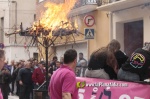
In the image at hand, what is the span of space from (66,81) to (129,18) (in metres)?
11.0

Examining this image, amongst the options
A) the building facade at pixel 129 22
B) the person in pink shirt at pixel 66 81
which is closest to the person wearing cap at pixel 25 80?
the building facade at pixel 129 22

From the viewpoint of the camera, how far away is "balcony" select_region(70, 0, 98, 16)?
1743 cm

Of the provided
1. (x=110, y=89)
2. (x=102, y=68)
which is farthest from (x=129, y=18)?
(x=110, y=89)

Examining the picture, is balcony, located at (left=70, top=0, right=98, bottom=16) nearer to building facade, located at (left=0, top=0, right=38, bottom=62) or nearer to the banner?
the banner

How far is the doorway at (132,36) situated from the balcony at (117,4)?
95 centimetres

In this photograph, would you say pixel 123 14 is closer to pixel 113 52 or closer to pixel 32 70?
pixel 32 70

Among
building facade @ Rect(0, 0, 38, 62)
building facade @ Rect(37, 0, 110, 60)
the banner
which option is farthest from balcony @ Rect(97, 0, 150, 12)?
building facade @ Rect(0, 0, 38, 62)

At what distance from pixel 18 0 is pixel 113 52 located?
29554 mm

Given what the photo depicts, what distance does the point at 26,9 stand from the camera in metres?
35.9

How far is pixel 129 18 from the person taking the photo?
15461 millimetres

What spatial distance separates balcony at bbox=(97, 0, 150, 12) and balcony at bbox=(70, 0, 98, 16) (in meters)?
0.31

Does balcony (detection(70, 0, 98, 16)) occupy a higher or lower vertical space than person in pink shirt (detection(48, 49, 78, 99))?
higher

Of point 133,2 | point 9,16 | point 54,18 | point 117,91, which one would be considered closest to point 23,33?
point 54,18

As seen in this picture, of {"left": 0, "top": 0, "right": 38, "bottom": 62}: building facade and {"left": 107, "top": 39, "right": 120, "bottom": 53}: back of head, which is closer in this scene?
{"left": 107, "top": 39, "right": 120, "bottom": 53}: back of head
